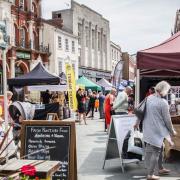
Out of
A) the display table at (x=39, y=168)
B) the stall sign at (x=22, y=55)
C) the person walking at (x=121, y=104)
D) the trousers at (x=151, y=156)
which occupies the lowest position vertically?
the trousers at (x=151, y=156)

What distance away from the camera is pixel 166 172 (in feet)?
27.2

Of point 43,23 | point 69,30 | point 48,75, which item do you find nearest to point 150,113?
point 48,75

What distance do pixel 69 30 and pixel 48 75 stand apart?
1433 inches

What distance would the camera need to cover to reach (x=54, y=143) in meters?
6.58

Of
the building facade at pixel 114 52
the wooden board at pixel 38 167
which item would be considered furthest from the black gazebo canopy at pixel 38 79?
the building facade at pixel 114 52

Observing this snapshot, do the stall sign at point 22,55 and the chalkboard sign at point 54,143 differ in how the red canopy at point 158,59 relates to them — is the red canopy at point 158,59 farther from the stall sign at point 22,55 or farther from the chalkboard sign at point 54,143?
the stall sign at point 22,55

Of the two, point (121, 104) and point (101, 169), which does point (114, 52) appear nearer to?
point (121, 104)

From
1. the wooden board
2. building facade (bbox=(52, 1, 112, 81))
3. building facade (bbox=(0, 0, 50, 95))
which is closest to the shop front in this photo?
building facade (bbox=(52, 1, 112, 81))

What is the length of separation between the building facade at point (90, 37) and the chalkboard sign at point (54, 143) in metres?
49.9

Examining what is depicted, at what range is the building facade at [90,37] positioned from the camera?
5656 cm

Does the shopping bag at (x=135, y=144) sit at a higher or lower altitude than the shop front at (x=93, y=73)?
lower

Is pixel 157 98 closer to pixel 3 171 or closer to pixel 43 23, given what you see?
pixel 3 171

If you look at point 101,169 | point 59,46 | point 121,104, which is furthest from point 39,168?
point 59,46

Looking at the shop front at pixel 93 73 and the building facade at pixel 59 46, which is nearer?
the building facade at pixel 59 46
